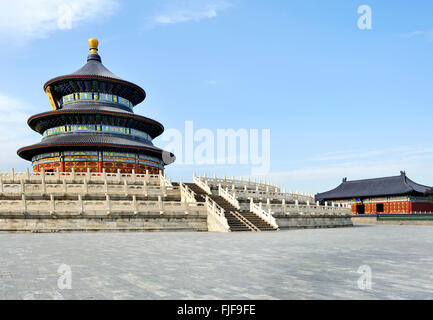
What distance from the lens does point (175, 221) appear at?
82.3 ft

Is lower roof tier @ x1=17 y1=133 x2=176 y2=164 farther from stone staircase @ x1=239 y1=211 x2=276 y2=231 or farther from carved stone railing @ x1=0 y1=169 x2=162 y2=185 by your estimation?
stone staircase @ x1=239 y1=211 x2=276 y2=231

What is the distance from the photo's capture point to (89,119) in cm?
4459

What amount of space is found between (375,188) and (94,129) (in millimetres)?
40964

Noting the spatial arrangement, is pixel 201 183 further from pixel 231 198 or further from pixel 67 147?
pixel 67 147

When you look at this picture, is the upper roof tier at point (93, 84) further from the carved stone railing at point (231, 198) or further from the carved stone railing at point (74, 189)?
the carved stone railing at point (231, 198)

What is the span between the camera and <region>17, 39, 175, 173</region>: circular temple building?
4169 cm

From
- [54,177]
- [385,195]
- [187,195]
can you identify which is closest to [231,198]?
[187,195]

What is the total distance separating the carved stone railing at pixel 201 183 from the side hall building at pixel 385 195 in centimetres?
3117

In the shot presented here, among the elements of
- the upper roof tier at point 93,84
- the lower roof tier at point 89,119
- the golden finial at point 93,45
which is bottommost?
the lower roof tier at point 89,119

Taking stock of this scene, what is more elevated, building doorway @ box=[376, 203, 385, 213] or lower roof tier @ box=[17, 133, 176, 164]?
lower roof tier @ box=[17, 133, 176, 164]

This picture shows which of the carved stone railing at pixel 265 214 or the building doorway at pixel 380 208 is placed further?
the building doorway at pixel 380 208

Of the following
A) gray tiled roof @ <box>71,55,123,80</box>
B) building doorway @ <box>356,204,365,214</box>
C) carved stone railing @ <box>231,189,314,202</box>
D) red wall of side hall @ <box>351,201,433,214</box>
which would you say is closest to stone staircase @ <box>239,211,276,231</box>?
carved stone railing @ <box>231,189,314,202</box>

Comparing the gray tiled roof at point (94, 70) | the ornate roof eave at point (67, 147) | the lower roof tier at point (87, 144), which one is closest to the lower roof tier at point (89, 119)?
the lower roof tier at point (87, 144)

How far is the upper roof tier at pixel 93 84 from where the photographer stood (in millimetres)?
46312
